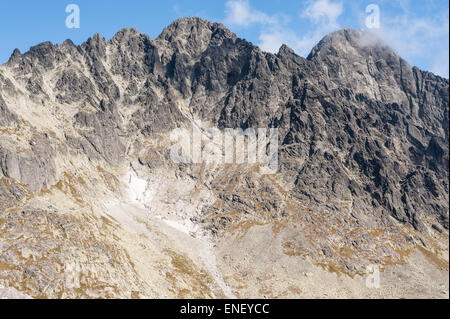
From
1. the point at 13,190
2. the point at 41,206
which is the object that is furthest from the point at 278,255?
the point at 13,190

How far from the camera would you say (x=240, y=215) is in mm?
182875

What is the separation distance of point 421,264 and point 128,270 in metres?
129

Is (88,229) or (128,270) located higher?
(88,229)
